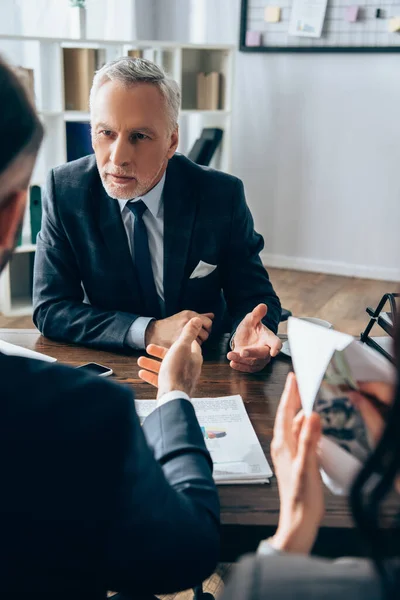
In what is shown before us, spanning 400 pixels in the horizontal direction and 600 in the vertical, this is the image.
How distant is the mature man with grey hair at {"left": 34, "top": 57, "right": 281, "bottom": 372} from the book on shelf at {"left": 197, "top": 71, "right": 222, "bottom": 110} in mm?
2402

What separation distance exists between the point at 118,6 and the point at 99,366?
3.55 m

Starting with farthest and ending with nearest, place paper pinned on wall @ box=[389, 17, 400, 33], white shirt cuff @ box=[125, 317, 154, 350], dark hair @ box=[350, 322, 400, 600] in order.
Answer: paper pinned on wall @ box=[389, 17, 400, 33], white shirt cuff @ box=[125, 317, 154, 350], dark hair @ box=[350, 322, 400, 600]

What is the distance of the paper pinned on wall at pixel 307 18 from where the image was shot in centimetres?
412

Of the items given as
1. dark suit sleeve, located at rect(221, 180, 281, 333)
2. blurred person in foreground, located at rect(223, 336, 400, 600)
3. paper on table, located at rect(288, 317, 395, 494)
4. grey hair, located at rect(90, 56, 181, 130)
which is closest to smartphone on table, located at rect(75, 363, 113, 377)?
dark suit sleeve, located at rect(221, 180, 281, 333)

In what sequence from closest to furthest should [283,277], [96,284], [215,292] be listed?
[96,284]
[215,292]
[283,277]

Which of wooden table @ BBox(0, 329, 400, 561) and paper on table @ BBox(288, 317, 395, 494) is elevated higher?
paper on table @ BBox(288, 317, 395, 494)

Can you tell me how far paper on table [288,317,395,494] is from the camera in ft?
2.64

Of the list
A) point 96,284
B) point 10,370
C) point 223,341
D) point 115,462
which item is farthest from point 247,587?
point 96,284

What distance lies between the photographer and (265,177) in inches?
183

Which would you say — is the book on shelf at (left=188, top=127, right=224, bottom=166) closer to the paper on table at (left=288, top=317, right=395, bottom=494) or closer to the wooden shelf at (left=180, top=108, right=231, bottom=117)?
the wooden shelf at (left=180, top=108, right=231, bottom=117)

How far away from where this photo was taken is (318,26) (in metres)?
4.17

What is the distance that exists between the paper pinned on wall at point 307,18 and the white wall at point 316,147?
15 cm

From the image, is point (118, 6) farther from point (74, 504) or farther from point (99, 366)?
point (74, 504)

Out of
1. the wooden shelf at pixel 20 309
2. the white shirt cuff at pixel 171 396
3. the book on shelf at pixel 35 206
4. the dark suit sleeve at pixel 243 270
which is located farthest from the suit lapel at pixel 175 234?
the wooden shelf at pixel 20 309
